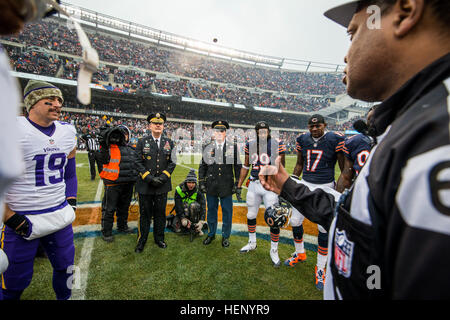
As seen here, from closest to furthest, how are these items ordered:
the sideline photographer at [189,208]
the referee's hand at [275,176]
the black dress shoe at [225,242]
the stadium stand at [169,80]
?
the referee's hand at [275,176] < the black dress shoe at [225,242] < the sideline photographer at [189,208] < the stadium stand at [169,80]

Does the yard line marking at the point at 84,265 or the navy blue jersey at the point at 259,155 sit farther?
the navy blue jersey at the point at 259,155

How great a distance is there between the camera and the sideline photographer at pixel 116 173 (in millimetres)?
4219

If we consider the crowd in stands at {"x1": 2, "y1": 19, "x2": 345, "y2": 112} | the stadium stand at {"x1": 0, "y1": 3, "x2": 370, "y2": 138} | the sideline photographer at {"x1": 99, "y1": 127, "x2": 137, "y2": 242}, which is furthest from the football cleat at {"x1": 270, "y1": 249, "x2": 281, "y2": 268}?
the crowd in stands at {"x1": 2, "y1": 19, "x2": 345, "y2": 112}

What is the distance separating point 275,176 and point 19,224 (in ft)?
7.93

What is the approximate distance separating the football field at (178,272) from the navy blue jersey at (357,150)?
1.94 metres

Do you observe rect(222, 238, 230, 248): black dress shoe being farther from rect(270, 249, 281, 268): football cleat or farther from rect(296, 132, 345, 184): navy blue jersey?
rect(296, 132, 345, 184): navy blue jersey

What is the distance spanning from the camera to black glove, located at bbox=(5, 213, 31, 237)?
72.9 inches

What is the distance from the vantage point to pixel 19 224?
1879mm

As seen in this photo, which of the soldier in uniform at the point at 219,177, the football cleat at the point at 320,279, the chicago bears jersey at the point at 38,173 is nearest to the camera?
the chicago bears jersey at the point at 38,173

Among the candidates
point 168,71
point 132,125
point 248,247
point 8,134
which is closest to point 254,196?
point 248,247

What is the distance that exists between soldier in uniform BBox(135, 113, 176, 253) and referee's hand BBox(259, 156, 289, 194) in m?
2.77

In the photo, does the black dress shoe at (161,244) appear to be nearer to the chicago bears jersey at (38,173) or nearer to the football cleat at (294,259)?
the chicago bears jersey at (38,173)

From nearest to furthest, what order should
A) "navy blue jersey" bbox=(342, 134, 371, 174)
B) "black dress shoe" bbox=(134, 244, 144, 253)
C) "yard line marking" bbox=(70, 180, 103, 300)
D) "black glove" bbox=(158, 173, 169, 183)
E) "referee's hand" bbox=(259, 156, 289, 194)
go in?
"referee's hand" bbox=(259, 156, 289, 194)
"yard line marking" bbox=(70, 180, 103, 300)
"navy blue jersey" bbox=(342, 134, 371, 174)
"black dress shoe" bbox=(134, 244, 144, 253)
"black glove" bbox=(158, 173, 169, 183)

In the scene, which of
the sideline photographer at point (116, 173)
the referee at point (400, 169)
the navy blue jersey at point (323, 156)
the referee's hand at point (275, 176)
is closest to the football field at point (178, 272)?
the sideline photographer at point (116, 173)
